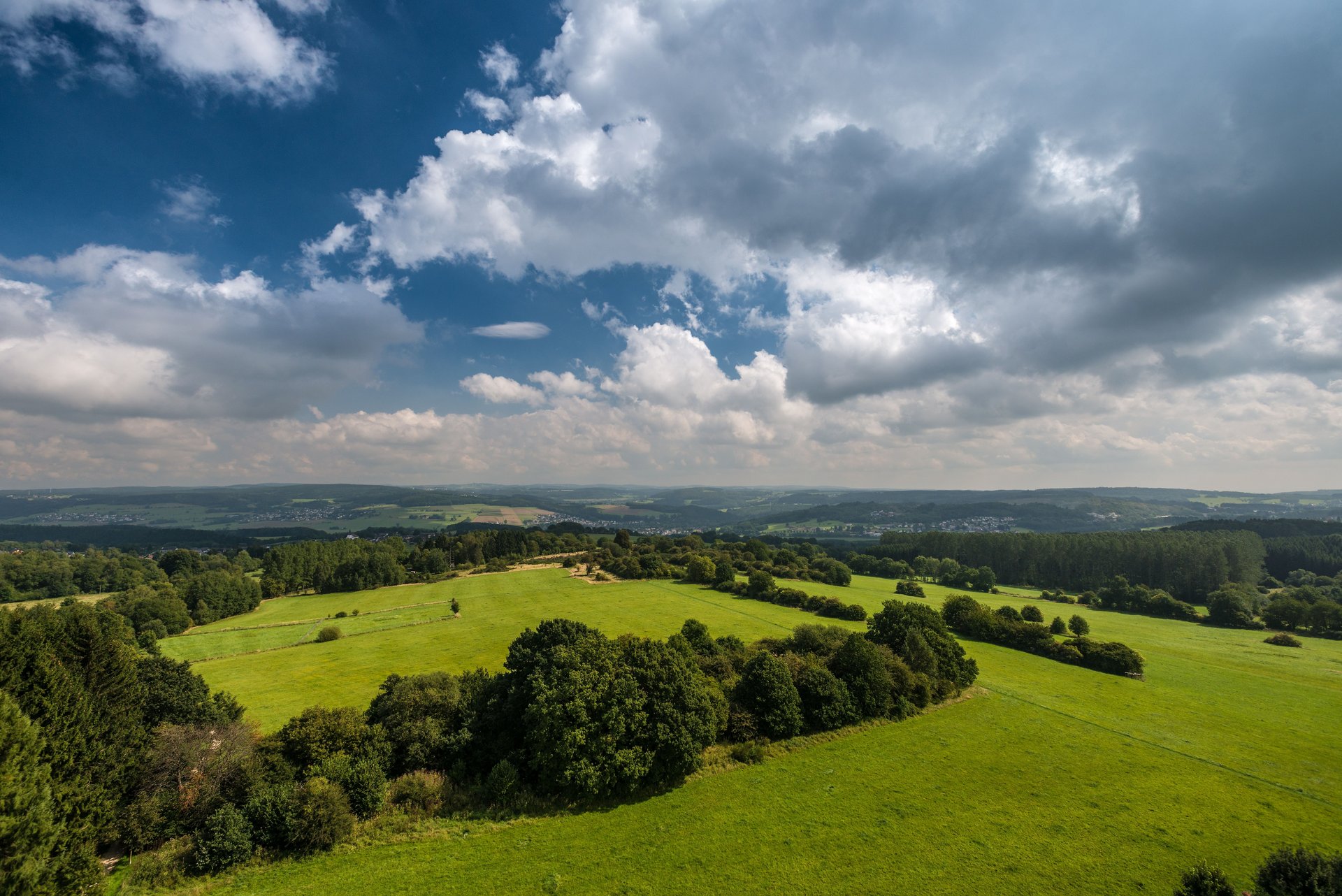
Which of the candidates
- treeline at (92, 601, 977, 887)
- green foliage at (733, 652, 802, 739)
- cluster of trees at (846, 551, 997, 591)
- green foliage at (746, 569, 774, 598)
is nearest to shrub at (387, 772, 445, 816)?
treeline at (92, 601, 977, 887)

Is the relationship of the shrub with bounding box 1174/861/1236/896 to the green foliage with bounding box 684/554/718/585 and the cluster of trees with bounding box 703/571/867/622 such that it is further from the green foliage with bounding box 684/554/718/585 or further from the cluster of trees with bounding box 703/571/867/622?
the green foliage with bounding box 684/554/718/585

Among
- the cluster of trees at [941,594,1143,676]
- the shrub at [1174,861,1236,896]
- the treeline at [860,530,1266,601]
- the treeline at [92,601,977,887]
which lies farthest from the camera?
the treeline at [860,530,1266,601]

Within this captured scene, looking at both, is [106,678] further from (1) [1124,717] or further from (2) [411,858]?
(1) [1124,717]

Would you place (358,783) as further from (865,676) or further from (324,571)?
(324,571)

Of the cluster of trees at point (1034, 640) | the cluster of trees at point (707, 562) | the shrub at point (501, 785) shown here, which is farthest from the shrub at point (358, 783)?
the cluster of trees at point (707, 562)

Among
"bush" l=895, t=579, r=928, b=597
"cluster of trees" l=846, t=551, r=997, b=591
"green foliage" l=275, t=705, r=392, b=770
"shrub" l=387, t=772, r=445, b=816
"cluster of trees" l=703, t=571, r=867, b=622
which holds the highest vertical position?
"green foliage" l=275, t=705, r=392, b=770

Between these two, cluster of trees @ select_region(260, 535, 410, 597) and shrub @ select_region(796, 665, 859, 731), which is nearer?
shrub @ select_region(796, 665, 859, 731)
